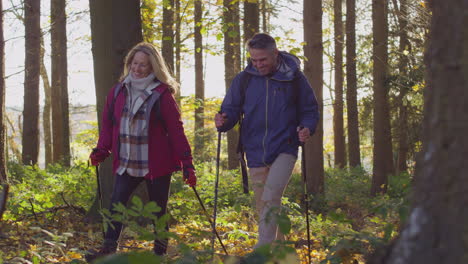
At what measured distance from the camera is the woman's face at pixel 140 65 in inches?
195

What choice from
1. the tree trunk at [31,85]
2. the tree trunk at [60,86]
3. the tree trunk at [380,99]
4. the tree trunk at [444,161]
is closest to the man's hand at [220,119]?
the tree trunk at [444,161]

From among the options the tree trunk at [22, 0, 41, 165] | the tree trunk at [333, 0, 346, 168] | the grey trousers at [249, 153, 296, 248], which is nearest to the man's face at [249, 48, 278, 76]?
the grey trousers at [249, 153, 296, 248]

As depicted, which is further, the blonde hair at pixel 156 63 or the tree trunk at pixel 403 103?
the tree trunk at pixel 403 103

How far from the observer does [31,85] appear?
16.8m

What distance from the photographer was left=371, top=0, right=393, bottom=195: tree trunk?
13.6m

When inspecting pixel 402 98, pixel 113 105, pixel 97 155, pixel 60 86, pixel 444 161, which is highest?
pixel 60 86

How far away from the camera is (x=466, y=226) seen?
6.45 feet

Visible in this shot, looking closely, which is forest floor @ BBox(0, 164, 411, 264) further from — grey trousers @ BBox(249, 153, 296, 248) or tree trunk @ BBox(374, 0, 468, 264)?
tree trunk @ BBox(374, 0, 468, 264)

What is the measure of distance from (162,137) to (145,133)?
18 cm

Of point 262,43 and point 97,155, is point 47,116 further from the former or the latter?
point 262,43

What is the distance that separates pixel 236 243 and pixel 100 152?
82.1 inches

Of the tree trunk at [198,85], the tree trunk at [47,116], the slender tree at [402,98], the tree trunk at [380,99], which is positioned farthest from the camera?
the tree trunk at [47,116]

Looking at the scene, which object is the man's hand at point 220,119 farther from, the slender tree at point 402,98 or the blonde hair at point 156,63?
the slender tree at point 402,98

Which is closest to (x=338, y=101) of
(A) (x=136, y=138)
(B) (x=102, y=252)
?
(A) (x=136, y=138)
